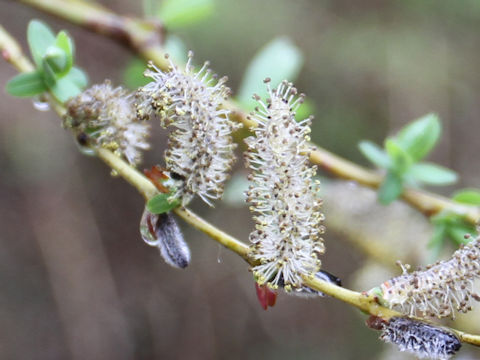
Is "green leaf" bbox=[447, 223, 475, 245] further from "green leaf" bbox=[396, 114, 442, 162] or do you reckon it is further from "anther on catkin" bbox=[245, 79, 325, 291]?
"anther on catkin" bbox=[245, 79, 325, 291]

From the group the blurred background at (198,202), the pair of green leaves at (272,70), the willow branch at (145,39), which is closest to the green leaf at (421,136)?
the willow branch at (145,39)

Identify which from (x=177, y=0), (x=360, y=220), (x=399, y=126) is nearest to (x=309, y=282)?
(x=177, y=0)

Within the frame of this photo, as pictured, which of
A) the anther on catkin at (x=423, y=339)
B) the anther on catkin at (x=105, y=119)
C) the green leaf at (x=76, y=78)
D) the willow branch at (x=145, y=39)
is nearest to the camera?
the anther on catkin at (x=423, y=339)

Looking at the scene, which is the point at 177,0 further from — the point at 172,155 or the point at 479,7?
the point at 479,7

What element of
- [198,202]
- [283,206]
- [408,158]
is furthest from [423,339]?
[198,202]

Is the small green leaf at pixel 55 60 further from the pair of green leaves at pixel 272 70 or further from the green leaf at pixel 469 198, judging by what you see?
the green leaf at pixel 469 198

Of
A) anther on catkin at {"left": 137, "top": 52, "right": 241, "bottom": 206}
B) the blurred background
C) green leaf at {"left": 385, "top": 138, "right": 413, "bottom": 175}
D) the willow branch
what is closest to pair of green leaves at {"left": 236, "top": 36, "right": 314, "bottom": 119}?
the willow branch
